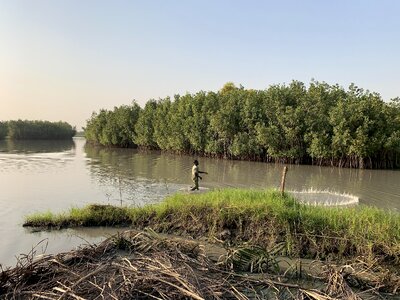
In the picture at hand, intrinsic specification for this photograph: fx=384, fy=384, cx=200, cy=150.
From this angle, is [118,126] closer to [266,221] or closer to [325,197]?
[325,197]

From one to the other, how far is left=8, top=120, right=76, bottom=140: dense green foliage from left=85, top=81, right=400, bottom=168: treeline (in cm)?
5421

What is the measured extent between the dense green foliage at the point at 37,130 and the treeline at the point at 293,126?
54.2 meters

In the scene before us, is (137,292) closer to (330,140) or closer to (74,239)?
(74,239)

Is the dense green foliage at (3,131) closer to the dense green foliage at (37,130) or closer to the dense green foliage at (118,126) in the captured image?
the dense green foliage at (37,130)

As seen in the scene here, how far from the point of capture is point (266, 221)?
1034 centimetres

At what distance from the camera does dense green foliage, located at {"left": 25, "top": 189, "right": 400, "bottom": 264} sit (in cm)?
916

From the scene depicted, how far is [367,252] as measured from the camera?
8719 millimetres

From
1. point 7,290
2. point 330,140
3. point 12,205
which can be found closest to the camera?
point 7,290

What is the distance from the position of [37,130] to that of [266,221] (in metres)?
94.8

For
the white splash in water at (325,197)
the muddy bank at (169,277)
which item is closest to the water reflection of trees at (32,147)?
the white splash in water at (325,197)

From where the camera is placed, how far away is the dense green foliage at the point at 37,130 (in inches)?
3568

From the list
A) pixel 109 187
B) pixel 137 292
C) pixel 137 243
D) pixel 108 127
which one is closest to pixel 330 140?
pixel 109 187

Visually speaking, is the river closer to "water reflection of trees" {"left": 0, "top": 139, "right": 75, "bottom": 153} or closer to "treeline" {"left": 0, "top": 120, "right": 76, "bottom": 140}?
"water reflection of trees" {"left": 0, "top": 139, "right": 75, "bottom": 153}

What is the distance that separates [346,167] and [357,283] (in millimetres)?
27397
